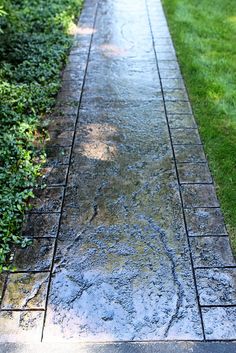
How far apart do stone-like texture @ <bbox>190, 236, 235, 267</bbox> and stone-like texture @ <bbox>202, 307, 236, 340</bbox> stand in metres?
0.31

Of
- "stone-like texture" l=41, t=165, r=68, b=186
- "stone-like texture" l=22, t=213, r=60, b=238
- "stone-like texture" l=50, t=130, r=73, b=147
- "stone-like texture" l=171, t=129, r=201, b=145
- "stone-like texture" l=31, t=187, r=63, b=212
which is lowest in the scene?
"stone-like texture" l=22, t=213, r=60, b=238

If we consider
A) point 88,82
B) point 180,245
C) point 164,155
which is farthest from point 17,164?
point 88,82

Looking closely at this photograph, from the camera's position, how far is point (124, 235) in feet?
8.72

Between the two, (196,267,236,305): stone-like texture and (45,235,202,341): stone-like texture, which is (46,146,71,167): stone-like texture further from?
(196,267,236,305): stone-like texture

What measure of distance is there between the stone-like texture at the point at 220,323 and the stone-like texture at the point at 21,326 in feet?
2.69

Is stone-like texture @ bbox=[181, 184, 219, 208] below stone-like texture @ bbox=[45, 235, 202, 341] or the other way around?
the other way around

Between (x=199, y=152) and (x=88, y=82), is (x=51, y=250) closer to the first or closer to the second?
(x=199, y=152)

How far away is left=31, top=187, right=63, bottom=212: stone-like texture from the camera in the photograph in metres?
2.88

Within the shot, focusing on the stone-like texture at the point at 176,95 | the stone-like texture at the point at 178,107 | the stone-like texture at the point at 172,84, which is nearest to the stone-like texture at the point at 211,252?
the stone-like texture at the point at 178,107

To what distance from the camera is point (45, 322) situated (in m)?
2.15

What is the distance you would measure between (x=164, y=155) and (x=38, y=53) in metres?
2.43

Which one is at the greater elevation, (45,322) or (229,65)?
(229,65)

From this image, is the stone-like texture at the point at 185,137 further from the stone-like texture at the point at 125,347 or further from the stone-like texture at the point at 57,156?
the stone-like texture at the point at 125,347

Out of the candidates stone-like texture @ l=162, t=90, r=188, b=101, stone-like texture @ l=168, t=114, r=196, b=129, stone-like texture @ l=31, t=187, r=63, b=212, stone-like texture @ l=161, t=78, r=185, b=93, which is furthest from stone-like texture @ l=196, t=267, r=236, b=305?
stone-like texture @ l=161, t=78, r=185, b=93
